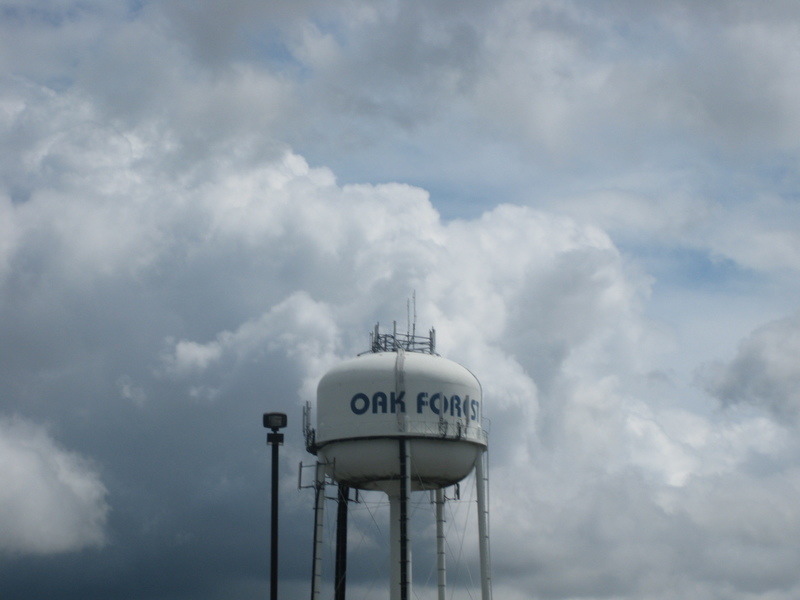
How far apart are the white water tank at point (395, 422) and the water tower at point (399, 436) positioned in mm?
44

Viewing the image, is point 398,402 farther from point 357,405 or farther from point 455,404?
point 455,404

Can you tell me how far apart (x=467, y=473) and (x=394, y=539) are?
4.51m

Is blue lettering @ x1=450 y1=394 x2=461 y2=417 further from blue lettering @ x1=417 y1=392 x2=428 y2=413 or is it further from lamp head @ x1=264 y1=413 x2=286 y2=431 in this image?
lamp head @ x1=264 y1=413 x2=286 y2=431

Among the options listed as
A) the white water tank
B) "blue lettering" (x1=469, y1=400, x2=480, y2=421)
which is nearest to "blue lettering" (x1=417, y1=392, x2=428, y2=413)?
the white water tank

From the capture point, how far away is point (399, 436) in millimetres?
53094

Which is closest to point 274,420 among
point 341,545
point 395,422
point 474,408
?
point 395,422

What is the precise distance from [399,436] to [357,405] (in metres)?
2.46

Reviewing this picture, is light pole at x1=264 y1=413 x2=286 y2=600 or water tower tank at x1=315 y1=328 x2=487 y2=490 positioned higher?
water tower tank at x1=315 y1=328 x2=487 y2=490

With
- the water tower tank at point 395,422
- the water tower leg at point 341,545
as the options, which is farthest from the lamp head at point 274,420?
the water tower leg at point 341,545

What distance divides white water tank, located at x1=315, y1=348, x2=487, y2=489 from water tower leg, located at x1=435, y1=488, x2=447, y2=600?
5.27 feet

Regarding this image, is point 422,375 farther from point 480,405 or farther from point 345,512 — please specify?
point 345,512

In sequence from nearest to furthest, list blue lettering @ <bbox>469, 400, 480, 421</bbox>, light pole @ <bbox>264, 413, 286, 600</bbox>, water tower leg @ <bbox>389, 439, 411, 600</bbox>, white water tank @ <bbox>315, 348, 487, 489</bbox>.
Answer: light pole @ <bbox>264, 413, 286, 600</bbox> < water tower leg @ <bbox>389, 439, 411, 600</bbox> < white water tank @ <bbox>315, 348, 487, 489</bbox> < blue lettering @ <bbox>469, 400, 480, 421</bbox>

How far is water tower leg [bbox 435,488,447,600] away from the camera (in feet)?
182

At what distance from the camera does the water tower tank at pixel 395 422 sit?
5338cm
